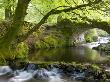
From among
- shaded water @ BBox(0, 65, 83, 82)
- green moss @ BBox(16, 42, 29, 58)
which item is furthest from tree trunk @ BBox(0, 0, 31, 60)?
green moss @ BBox(16, 42, 29, 58)

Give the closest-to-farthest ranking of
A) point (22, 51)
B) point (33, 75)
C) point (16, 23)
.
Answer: point (16, 23) → point (33, 75) → point (22, 51)

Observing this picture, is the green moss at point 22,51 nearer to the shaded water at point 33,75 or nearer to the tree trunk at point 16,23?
the shaded water at point 33,75

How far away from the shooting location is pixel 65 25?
31094 mm

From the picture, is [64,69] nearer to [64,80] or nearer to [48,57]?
[64,80]

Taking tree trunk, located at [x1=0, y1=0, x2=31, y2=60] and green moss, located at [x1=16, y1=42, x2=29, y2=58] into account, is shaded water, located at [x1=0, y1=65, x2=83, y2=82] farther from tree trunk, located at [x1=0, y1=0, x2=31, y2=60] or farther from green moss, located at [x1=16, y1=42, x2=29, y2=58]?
tree trunk, located at [x1=0, y1=0, x2=31, y2=60]

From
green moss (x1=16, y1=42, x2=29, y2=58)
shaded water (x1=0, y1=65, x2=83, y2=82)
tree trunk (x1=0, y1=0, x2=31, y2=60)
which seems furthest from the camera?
green moss (x1=16, y1=42, x2=29, y2=58)

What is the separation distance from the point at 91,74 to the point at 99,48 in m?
14.4

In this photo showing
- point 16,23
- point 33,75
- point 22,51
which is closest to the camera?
point 16,23

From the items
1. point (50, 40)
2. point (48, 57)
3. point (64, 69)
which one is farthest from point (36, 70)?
point (50, 40)

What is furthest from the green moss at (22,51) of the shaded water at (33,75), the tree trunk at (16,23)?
the tree trunk at (16,23)

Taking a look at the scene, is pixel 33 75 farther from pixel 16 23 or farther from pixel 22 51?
pixel 16 23

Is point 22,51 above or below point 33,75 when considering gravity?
above

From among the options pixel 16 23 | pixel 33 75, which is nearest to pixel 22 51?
pixel 33 75

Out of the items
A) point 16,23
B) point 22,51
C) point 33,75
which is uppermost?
point 16,23
